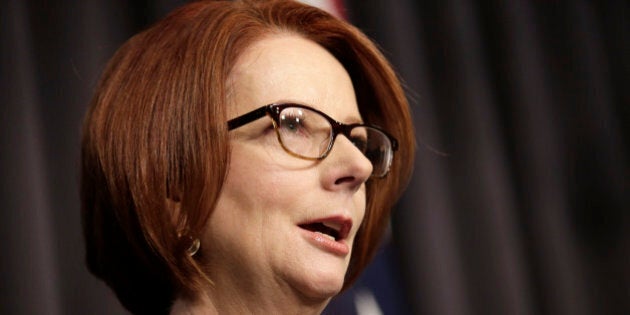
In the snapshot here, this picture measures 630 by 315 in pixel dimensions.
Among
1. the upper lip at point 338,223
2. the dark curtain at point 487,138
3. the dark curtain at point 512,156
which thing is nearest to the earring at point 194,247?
the upper lip at point 338,223

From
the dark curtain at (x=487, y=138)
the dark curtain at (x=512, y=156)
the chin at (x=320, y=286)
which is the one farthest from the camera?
the dark curtain at (x=512, y=156)

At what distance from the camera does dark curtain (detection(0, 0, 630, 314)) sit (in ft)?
3.98

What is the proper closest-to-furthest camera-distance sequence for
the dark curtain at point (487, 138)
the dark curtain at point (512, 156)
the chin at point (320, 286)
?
the chin at point (320, 286) → the dark curtain at point (487, 138) → the dark curtain at point (512, 156)

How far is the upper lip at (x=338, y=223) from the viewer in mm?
882

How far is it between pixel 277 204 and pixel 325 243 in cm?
8

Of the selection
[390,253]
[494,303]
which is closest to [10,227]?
[390,253]

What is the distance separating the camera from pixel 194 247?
35.8 inches

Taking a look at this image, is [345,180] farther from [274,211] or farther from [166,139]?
[166,139]

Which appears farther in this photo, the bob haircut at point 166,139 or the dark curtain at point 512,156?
the dark curtain at point 512,156

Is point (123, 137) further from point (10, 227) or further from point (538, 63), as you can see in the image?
point (538, 63)

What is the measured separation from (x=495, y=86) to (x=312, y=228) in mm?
850

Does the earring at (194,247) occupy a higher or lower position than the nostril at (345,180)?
lower

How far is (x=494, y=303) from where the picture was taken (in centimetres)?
149

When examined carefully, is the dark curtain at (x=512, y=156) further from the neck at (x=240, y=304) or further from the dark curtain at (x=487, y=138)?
the neck at (x=240, y=304)
